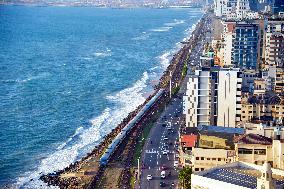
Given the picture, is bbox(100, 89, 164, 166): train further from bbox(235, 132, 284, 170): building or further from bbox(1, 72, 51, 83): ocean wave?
bbox(1, 72, 51, 83): ocean wave

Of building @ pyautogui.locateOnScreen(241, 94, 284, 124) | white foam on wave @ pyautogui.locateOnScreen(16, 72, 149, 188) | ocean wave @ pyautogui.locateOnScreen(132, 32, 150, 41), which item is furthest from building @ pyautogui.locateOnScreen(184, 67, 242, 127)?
ocean wave @ pyautogui.locateOnScreen(132, 32, 150, 41)

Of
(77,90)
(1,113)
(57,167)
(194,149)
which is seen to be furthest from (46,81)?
(194,149)

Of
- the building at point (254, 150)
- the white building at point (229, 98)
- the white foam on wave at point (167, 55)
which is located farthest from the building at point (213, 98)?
the white foam on wave at point (167, 55)

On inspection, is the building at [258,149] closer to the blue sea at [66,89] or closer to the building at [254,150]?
the building at [254,150]

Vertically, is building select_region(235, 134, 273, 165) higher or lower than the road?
higher

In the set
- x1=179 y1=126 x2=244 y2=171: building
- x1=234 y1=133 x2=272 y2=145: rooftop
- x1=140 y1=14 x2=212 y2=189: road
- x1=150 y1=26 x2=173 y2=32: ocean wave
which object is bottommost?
x1=140 y1=14 x2=212 y2=189: road

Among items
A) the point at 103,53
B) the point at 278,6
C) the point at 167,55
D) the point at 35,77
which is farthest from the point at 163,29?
the point at 35,77
